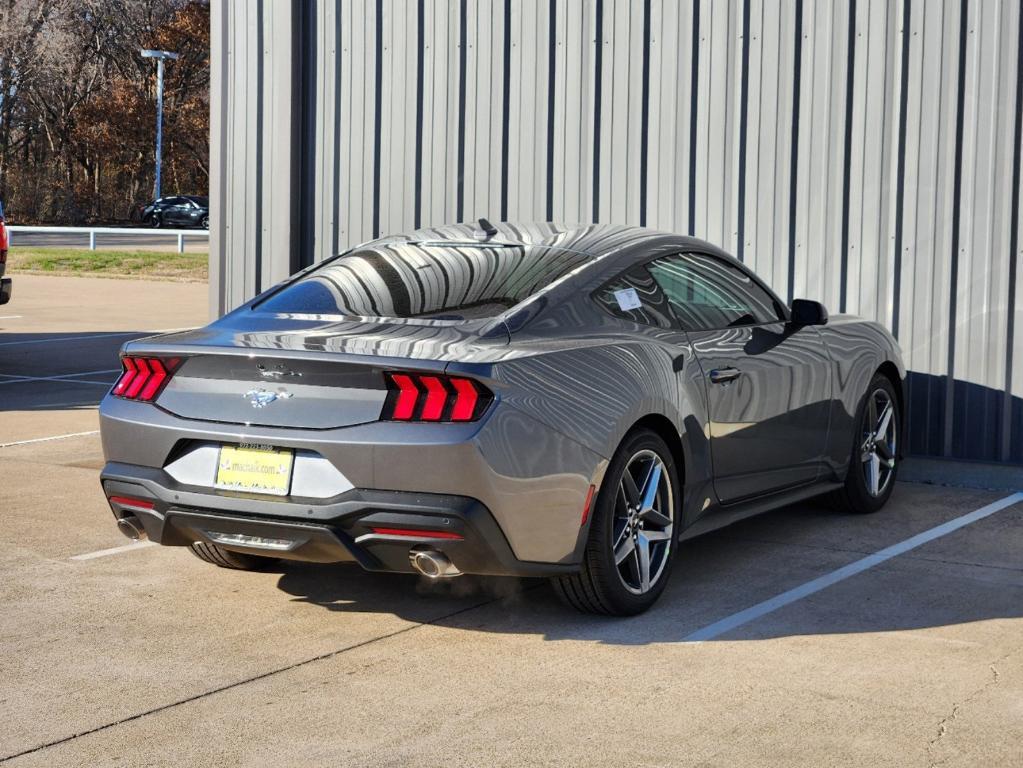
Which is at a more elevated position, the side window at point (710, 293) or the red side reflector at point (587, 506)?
the side window at point (710, 293)

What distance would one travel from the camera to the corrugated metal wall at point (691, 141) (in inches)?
348

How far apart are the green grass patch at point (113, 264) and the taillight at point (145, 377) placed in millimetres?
24730

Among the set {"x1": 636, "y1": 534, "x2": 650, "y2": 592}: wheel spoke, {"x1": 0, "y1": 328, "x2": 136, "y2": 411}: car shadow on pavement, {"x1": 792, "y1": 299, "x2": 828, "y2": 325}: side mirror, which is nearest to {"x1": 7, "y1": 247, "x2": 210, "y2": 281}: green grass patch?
{"x1": 0, "y1": 328, "x2": 136, "y2": 411}: car shadow on pavement

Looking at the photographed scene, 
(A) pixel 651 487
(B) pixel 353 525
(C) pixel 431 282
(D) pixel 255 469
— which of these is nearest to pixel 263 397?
(D) pixel 255 469

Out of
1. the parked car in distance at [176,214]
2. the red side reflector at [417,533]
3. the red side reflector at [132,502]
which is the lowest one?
the red side reflector at [417,533]

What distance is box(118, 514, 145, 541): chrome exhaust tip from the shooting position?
18.7ft

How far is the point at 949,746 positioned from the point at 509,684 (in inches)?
54.2

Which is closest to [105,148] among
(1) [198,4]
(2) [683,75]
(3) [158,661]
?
(1) [198,4]

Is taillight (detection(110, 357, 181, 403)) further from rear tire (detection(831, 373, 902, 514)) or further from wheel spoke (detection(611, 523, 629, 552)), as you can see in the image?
rear tire (detection(831, 373, 902, 514))

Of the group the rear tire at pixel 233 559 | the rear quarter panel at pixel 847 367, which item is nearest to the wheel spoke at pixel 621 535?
the rear tire at pixel 233 559

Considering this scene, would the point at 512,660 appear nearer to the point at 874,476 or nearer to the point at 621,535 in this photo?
the point at 621,535

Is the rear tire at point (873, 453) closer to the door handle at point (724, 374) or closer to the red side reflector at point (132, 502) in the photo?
the door handle at point (724, 374)

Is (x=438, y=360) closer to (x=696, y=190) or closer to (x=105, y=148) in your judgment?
(x=696, y=190)

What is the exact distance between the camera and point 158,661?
5.20 m
